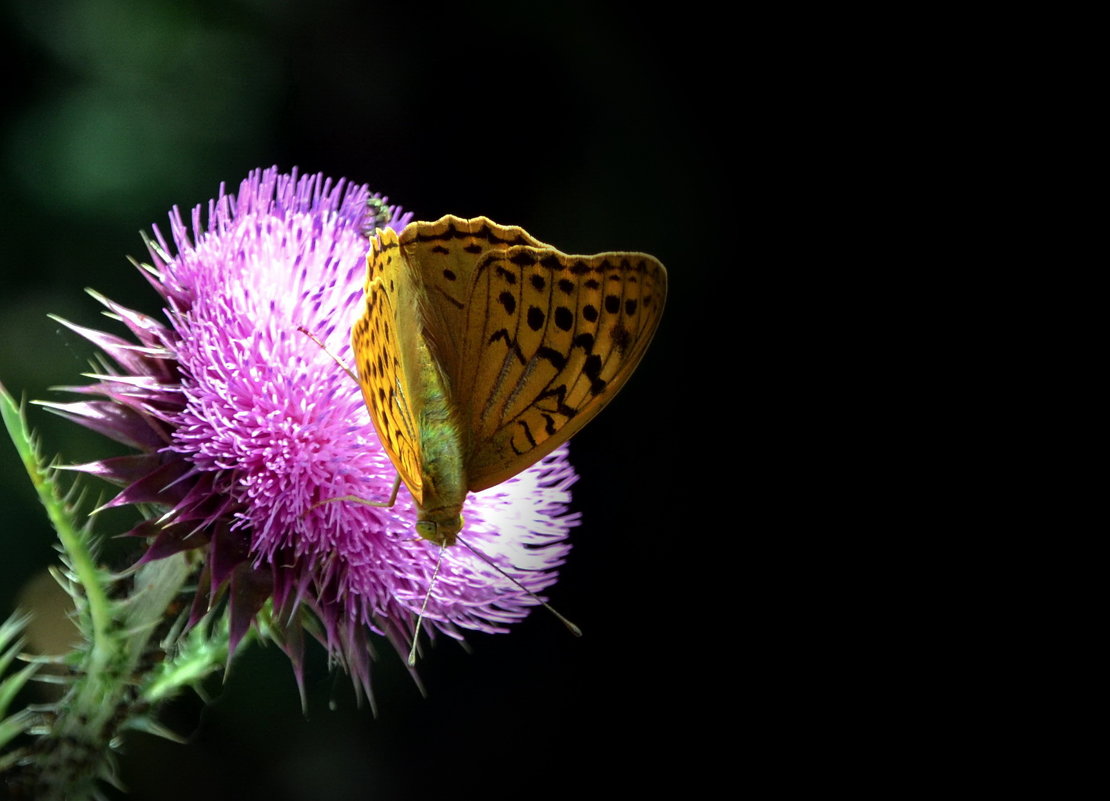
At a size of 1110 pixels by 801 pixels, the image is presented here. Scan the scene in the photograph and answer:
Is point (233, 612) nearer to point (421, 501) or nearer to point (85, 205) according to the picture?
point (421, 501)

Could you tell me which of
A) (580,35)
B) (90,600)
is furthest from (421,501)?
(580,35)

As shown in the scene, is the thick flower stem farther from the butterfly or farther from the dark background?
the dark background

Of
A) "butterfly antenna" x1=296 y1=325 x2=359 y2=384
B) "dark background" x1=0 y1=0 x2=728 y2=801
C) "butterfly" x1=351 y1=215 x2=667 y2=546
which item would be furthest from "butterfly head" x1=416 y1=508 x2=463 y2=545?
"dark background" x1=0 y1=0 x2=728 y2=801

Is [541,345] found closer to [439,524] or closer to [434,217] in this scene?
[439,524]

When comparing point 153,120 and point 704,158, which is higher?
point 704,158

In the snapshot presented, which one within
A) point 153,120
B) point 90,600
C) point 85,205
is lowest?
point 90,600
